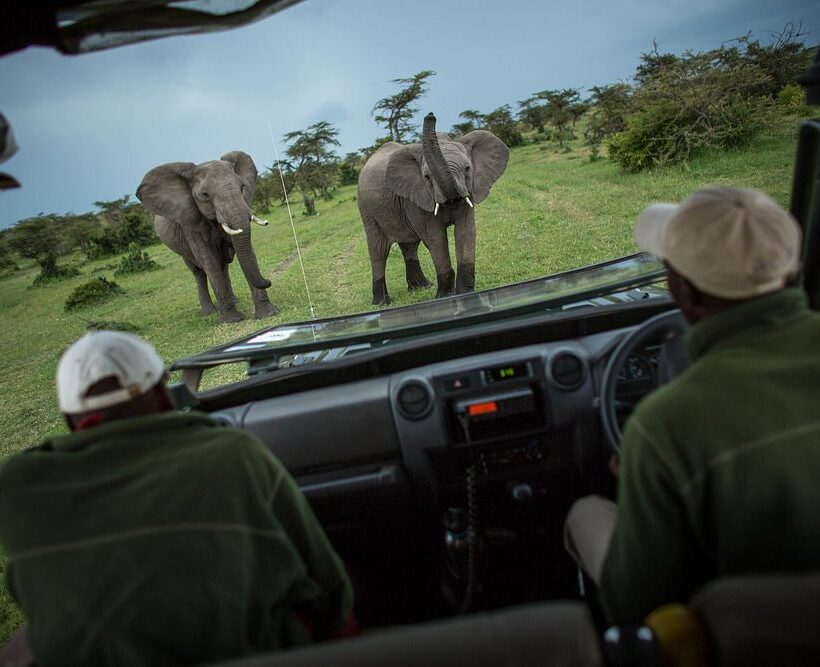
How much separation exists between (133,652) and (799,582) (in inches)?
42.8

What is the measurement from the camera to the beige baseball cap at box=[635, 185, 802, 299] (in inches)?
48.1

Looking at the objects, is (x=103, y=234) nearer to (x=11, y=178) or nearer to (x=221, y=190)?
(x=221, y=190)

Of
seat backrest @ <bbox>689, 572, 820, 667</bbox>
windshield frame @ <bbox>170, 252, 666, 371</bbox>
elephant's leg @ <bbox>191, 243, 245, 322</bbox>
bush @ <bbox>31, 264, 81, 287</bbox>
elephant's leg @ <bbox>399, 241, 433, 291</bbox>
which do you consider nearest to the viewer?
seat backrest @ <bbox>689, 572, 820, 667</bbox>

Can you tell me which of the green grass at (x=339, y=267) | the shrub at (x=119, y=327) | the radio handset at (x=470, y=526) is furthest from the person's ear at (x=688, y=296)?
the shrub at (x=119, y=327)

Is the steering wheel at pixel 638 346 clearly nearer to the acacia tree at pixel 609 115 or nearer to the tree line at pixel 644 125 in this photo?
the tree line at pixel 644 125

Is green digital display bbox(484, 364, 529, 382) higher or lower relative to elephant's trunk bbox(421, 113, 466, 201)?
lower

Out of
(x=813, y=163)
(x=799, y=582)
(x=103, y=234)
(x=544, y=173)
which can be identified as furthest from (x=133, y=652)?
(x=103, y=234)

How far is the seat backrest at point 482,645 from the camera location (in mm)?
857

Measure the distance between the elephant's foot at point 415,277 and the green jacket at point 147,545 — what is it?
782 cm

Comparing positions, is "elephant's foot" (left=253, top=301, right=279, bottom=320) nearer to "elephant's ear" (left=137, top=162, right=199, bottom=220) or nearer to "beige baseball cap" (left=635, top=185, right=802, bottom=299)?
"elephant's ear" (left=137, top=162, right=199, bottom=220)

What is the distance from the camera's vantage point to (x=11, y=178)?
169 cm

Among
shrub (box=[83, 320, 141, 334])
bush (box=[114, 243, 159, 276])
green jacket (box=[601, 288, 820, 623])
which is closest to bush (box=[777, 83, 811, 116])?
shrub (box=[83, 320, 141, 334])

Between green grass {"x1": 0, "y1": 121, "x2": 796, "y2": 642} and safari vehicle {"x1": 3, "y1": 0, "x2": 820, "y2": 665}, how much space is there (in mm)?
4743

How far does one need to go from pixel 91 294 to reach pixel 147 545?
471 inches
